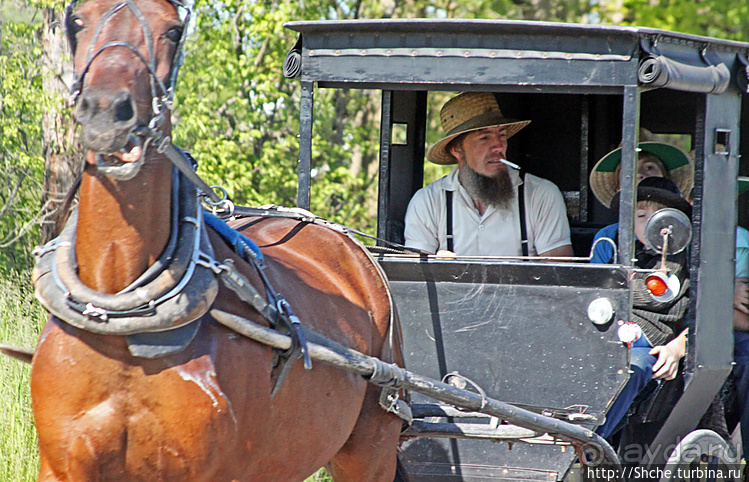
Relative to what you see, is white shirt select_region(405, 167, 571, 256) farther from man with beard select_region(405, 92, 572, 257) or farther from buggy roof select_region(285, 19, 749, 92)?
buggy roof select_region(285, 19, 749, 92)

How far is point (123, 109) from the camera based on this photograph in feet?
6.73

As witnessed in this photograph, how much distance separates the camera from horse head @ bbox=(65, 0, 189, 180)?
2033mm

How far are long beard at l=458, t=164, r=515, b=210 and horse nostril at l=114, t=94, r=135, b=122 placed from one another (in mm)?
2939

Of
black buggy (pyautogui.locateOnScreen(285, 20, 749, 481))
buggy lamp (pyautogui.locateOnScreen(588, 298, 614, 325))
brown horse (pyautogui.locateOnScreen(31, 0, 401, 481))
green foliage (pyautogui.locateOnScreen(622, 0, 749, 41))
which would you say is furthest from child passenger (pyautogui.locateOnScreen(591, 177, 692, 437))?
green foliage (pyautogui.locateOnScreen(622, 0, 749, 41))

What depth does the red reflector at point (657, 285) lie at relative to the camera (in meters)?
3.75

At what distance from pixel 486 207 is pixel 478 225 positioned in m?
0.13

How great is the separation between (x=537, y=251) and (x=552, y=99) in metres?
1.53

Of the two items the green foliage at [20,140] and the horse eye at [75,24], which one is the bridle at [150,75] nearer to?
the horse eye at [75,24]

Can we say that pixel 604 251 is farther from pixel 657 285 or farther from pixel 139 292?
pixel 139 292

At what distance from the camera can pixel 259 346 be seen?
2.53 metres

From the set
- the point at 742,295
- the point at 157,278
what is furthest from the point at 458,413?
the point at 742,295

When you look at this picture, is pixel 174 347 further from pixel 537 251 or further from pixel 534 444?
pixel 537 251

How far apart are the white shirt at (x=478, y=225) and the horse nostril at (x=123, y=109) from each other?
2753 millimetres

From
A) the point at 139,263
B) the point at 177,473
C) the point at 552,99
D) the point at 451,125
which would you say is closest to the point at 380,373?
the point at 177,473
